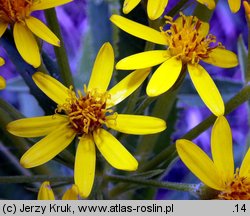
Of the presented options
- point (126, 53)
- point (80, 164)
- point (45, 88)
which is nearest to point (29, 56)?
point (45, 88)

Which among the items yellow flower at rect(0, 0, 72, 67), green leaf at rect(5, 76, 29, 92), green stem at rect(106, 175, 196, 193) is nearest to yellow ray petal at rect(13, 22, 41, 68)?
yellow flower at rect(0, 0, 72, 67)

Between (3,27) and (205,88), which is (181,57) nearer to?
(205,88)

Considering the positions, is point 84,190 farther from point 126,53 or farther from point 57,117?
point 126,53

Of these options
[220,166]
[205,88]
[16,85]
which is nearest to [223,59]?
[205,88]

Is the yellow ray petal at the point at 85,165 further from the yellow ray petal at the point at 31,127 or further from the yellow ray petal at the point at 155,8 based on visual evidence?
the yellow ray petal at the point at 155,8

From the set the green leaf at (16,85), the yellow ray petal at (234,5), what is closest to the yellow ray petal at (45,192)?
the yellow ray petal at (234,5)

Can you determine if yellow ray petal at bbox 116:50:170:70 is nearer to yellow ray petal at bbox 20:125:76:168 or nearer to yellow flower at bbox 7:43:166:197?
yellow flower at bbox 7:43:166:197
